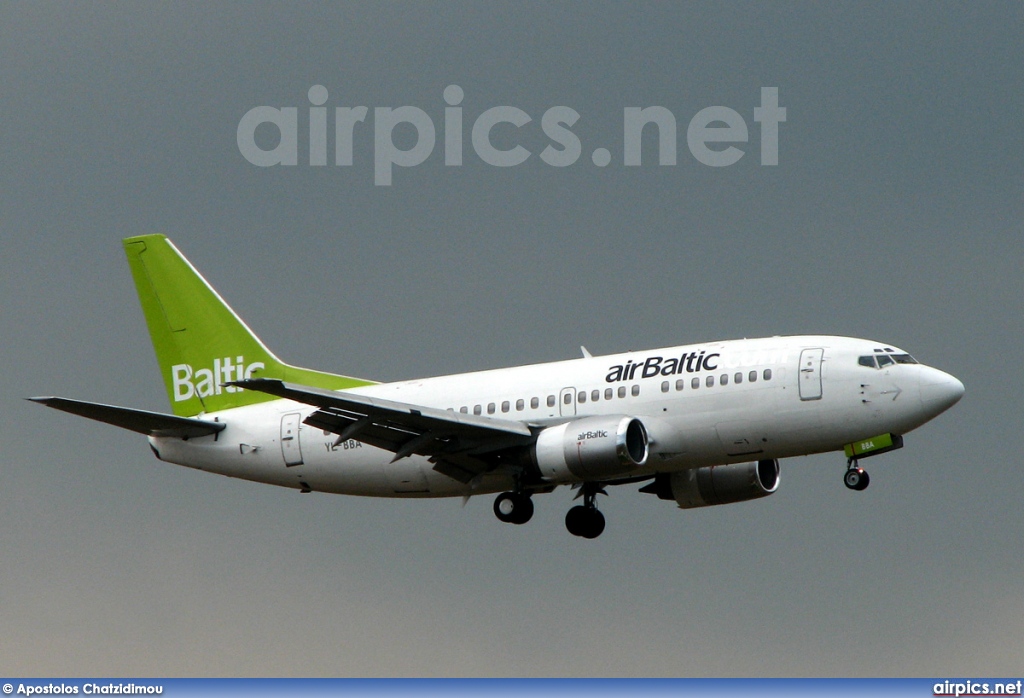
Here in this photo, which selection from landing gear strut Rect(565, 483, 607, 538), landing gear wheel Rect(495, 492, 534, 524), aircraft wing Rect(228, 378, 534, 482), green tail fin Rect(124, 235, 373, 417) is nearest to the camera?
aircraft wing Rect(228, 378, 534, 482)

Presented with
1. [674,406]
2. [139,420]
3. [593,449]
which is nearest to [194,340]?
[139,420]

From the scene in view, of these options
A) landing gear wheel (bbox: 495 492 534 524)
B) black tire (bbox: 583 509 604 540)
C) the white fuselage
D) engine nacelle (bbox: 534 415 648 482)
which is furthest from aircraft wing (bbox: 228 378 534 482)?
black tire (bbox: 583 509 604 540)

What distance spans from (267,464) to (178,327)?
7580mm

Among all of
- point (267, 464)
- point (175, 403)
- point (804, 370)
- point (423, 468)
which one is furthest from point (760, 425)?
point (175, 403)

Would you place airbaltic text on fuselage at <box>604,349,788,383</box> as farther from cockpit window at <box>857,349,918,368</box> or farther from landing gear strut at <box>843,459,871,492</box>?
landing gear strut at <box>843,459,871,492</box>

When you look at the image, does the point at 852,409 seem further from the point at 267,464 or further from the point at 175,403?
the point at 175,403

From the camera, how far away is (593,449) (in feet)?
146

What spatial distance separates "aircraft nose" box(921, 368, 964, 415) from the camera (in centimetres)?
4356

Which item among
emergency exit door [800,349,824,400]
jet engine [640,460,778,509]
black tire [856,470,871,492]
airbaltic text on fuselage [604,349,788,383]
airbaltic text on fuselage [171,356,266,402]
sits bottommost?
black tire [856,470,871,492]

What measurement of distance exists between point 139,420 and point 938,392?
23.5 metres

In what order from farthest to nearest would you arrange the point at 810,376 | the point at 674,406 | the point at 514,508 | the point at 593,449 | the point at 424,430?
1. the point at 514,508
2. the point at 424,430
3. the point at 674,406
4. the point at 593,449
5. the point at 810,376

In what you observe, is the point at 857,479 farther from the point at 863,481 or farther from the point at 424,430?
the point at 424,430

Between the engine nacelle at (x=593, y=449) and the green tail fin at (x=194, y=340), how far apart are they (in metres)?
9.82

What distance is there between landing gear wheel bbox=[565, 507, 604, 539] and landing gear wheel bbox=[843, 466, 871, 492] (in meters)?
8.56
